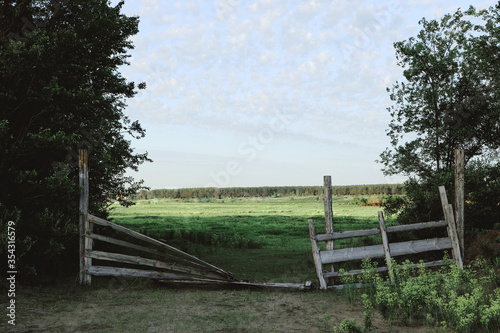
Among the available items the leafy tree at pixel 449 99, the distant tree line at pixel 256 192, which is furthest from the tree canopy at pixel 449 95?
the distant tree line at pixel 256 192

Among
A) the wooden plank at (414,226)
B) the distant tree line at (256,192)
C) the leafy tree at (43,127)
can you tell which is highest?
the leafy tree at (43,127)

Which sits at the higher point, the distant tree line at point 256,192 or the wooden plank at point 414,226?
the wooden plank at point 414,226

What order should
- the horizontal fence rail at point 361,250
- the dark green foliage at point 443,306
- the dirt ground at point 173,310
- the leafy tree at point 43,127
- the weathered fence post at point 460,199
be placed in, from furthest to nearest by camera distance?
the weathered fence post at point 460,199 < the horizontal fence rail at point 361,250 < the leafy tree at point 43,127 < the dirt ground at point 173,310 < the dark green foliage at point 443,306

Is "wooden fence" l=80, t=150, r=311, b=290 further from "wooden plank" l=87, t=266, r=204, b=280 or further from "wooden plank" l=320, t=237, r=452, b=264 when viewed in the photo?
"wooden plank" l=320, t=237, r=452, b=264

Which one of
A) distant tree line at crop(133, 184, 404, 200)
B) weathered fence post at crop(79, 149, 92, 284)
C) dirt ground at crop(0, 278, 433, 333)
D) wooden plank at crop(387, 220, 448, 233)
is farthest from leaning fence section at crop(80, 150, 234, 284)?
distant tree line at crop(133, 184, 404, 200)

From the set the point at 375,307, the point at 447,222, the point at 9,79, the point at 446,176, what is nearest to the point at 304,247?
the point at 446,176

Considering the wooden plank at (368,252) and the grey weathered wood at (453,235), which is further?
the grey weathered wood at (453,235)

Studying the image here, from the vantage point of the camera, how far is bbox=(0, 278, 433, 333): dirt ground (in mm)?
7148

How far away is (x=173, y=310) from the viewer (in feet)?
26.9

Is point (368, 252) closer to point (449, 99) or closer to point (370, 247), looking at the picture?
point (370, 247)

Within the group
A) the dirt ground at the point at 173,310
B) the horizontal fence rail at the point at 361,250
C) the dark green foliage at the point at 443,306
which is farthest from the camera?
the horizontal fence rail at the point at 361,250

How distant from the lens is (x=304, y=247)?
1944 centimetres

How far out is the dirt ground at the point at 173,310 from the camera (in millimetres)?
7148

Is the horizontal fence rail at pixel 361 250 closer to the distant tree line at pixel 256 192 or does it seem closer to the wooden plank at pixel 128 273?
the wooden plank at pixel 128 273
